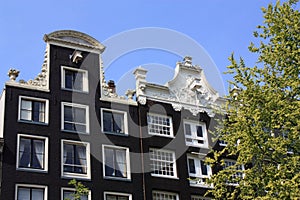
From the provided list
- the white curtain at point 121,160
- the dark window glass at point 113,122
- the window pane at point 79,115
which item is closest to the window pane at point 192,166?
the white curtain at point 121,160

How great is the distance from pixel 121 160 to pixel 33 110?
7.01 meters

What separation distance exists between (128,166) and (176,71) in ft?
33.0

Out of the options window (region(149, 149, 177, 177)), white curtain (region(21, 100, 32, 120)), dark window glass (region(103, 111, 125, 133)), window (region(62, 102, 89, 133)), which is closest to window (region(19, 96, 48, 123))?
white curtain (region(21, 100, 32, 120))

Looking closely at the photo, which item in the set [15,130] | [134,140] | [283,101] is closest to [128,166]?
[134,140]

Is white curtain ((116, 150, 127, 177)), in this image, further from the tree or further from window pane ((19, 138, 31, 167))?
the tree

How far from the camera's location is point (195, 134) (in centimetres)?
3997

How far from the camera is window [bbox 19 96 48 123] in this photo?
34125mm

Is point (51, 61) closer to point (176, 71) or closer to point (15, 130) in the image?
point (15, 130)

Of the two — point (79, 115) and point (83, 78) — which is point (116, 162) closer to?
point (79, 115)

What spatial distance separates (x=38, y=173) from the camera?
32.3m

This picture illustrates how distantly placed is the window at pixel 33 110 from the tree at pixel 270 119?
13.2 metres

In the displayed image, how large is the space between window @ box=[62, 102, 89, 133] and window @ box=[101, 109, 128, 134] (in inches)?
52.4

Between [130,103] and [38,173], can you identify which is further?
[130,103]

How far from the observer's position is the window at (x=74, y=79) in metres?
37.0
